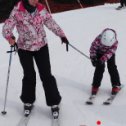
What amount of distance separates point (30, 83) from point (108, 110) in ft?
3.62

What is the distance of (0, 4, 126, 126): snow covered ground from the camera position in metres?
5.16

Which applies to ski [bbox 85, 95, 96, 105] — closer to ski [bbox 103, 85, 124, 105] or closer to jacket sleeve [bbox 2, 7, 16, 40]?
ski [bbox 103, 85, 124, 105]

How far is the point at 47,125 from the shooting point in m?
4.98

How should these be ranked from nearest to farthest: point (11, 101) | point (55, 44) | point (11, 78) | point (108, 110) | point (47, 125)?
1. point (47, 125)
2. point (108, 110)
3. point (11, 101)
4. point (11, 78)
5. point (55, 44)

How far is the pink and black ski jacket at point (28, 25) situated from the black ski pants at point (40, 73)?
0.08 metres

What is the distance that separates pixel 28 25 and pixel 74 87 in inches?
70.1

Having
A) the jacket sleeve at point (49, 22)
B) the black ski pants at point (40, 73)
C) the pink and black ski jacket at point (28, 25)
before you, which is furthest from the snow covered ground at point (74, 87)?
the jacket sleeve at point (49, 22)

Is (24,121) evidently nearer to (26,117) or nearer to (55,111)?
(26,117)

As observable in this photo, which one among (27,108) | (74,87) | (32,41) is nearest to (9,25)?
(32,41)

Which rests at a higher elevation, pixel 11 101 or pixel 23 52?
pixel 23 52

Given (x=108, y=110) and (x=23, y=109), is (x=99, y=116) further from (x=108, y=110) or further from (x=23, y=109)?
A: (x=23, y=109)

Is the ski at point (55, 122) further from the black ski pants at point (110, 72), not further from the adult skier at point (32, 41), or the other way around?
the black ski pants at point (110, 72)

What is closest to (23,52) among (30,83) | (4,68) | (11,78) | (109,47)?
(30,83)

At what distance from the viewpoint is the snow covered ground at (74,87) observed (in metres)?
5.16
